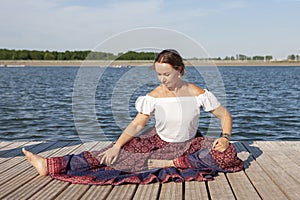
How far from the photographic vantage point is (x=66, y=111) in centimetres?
1461

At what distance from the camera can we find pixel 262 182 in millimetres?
3982

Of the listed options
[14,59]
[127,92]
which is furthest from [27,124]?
[14,59]

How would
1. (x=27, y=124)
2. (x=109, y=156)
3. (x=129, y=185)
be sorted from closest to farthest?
(x=129, y=185) → (x=109, y=156) → (x=27, y=124)

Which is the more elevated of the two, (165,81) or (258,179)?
(165,81)

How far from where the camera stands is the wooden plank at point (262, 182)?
3.62 m

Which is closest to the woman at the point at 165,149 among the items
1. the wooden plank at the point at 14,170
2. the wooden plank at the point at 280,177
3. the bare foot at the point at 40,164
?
the bare foot at the point at 40,164

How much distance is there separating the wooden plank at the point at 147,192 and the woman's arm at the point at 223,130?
2.22ft

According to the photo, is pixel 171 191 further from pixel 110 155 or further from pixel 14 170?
pixel 14 170

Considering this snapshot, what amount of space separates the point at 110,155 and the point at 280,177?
58.6 inches

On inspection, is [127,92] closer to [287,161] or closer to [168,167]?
[168,167]

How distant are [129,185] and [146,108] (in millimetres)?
706

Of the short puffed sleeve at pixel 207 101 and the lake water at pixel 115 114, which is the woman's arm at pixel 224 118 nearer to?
the short puffed sleeve at pixel 207 101

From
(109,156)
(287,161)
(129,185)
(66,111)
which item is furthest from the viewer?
(66,111)

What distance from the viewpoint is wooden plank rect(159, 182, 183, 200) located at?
3.57 meters
